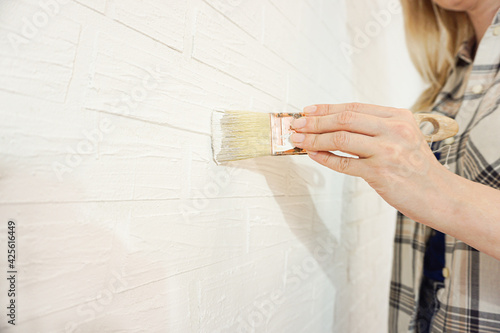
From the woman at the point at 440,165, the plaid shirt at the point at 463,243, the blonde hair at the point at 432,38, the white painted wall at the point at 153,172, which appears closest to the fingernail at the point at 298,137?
the woman at the point at 440,165

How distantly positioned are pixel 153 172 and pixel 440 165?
437 millimetres

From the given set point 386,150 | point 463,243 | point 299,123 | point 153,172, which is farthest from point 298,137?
point 463,243

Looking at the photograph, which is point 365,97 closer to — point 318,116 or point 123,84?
point 318,116

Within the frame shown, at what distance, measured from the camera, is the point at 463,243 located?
731mm

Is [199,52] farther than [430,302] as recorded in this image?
No

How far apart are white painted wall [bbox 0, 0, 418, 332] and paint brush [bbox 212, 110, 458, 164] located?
0.02 metres

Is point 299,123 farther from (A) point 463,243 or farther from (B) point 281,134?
(A) point 463,243

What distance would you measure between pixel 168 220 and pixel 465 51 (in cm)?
103

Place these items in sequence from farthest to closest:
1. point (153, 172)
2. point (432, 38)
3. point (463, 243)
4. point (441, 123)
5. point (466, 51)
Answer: point (432, 38), point (466, 51), point (463, 243), point (441, 123), point (153, 172)

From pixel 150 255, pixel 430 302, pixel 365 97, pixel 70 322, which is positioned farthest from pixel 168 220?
pixel 365 97

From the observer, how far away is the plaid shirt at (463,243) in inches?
26.8

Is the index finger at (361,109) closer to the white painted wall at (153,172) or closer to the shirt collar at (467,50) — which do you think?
the white painted wall at (153,172)

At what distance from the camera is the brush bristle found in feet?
1.72

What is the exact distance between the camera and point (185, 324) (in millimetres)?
499
